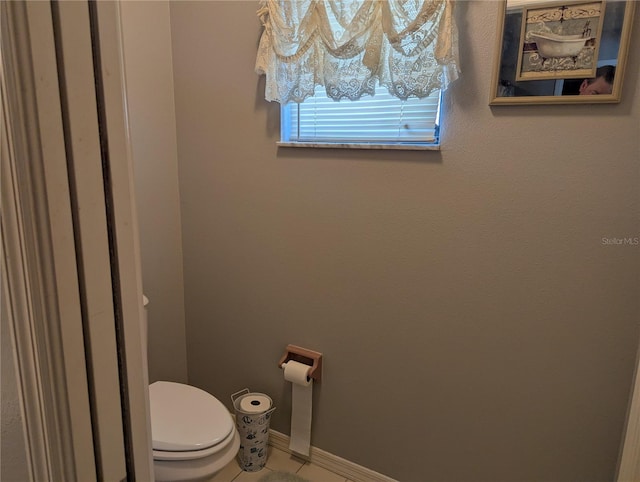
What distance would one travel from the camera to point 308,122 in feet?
5.87

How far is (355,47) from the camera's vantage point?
148 centimetres

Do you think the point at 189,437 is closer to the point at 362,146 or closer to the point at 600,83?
the point at 362,146

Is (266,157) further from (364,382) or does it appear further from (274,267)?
(364,382)

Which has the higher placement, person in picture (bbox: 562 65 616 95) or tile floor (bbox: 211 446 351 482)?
person in picture (bbox: 562 65 616 95)

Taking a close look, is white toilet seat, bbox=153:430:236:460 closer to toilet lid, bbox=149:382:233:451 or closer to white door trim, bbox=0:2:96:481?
toilet lid, bbox=149:382:233:451

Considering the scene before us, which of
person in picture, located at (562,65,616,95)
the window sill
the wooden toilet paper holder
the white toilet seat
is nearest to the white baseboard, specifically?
the wooden toilet paper holder

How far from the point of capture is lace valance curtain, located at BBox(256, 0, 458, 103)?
136 centimetres

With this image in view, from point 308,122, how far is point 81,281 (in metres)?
1.42

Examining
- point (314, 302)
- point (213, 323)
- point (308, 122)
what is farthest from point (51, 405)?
point (213, 323)

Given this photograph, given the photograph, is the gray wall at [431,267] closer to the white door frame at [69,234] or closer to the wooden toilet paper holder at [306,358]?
the wooden toilet paper holder at [306,358]

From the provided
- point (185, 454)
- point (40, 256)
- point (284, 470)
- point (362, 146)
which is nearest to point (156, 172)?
point (362, 146)

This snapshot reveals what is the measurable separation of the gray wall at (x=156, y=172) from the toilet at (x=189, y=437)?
0.50 meters

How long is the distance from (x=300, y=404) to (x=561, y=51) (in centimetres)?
169

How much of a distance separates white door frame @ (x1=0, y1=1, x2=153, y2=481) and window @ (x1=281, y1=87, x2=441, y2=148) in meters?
1.19
